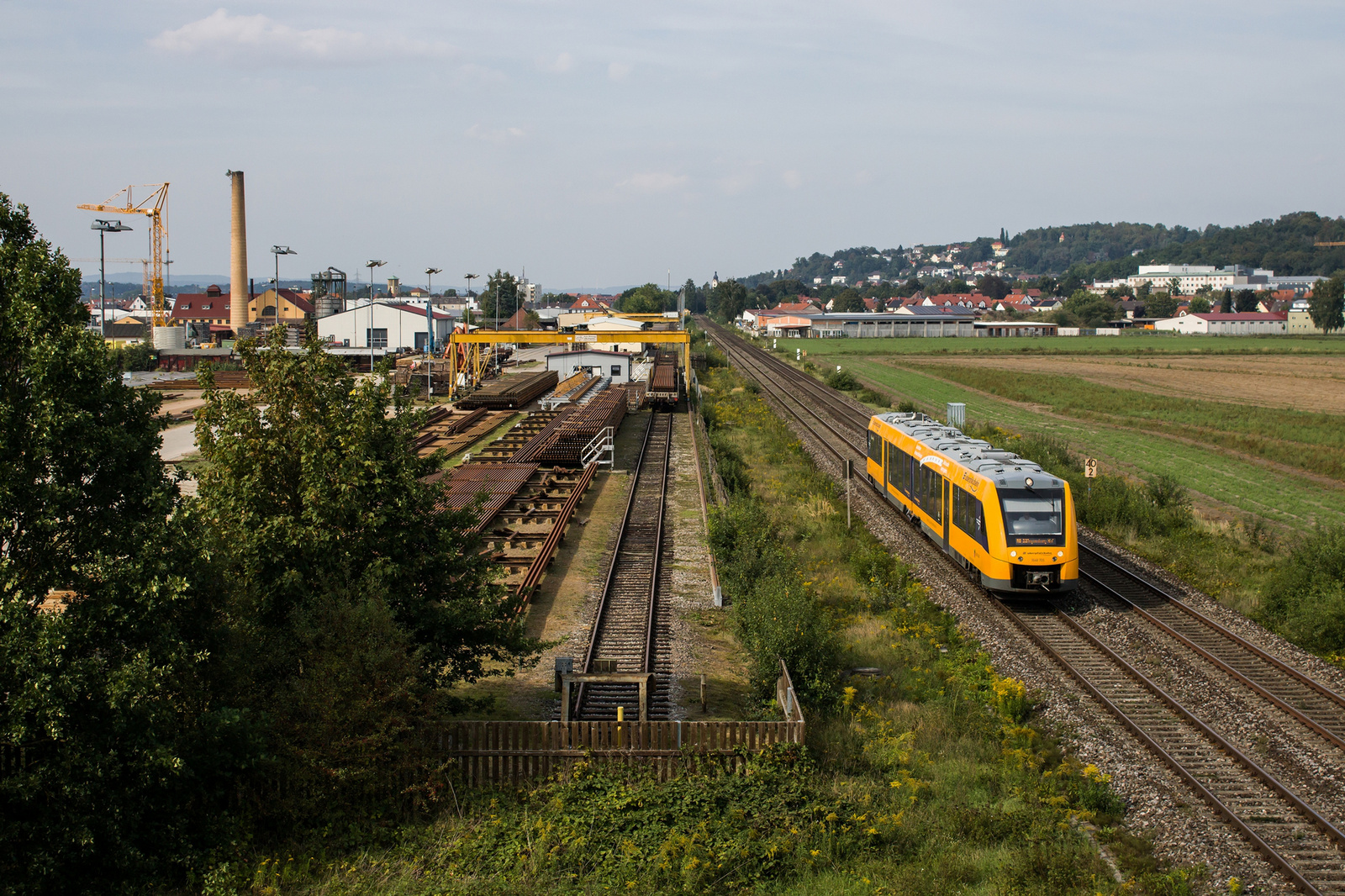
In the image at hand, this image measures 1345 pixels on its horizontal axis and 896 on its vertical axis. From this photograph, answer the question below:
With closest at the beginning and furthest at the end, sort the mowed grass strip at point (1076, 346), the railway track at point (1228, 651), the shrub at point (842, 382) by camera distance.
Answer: the railway track at point (1228, 651) < the shrub at point (842, 382) < the mowed grass strip at point (1076, 346)

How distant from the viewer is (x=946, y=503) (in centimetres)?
2091

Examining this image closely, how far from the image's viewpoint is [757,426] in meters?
45.1

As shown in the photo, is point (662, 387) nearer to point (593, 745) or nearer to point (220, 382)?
point (220, 382)

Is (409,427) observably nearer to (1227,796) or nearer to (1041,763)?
(1041,763)

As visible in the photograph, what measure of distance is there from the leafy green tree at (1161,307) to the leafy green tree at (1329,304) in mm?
28221

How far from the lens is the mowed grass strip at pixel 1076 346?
105 m

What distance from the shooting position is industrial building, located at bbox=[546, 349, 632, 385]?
65375mm

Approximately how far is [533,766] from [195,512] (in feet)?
15.3

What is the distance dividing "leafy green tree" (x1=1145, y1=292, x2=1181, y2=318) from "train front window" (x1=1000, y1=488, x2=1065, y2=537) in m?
183

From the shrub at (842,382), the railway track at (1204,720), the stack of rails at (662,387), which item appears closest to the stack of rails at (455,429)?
the stack of rails at (662,387)

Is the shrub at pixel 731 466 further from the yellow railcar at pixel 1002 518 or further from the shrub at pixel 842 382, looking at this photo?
the shrub at pixel 842 382

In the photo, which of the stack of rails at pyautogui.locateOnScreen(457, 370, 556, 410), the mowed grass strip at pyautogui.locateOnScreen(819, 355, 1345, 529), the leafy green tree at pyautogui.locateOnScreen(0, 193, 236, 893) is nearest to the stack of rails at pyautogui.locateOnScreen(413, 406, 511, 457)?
the stack of rails at pyautogui.locateOnScreen(457, 370, 556, 410)

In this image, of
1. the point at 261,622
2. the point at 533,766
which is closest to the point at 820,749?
the point at 533,766

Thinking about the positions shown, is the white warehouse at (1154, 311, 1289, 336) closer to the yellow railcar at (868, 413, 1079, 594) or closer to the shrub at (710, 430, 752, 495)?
the shrub at (710, 430, 752, 495)
